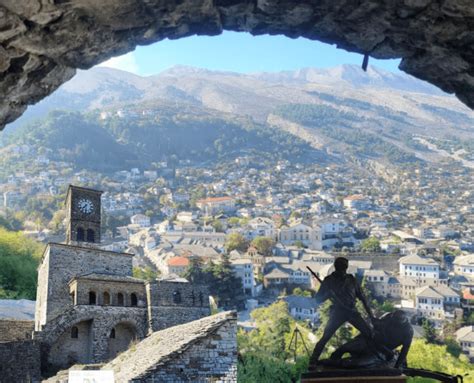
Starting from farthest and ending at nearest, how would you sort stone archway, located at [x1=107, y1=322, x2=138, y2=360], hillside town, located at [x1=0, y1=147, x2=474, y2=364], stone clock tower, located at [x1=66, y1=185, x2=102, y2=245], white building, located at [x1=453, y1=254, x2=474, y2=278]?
white building, located at [x1=453, y1=254, x2=474, y2=278] < hillside town, located at [x1=0, y1=147, x2=474, y2=364] < stone clock tower, located at [x1=66, y1=185, x2=102, y2=245] < stone archway, located at [x1=107, y1=322, x2=138, y2=360]

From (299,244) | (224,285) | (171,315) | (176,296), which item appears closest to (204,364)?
(171,315)

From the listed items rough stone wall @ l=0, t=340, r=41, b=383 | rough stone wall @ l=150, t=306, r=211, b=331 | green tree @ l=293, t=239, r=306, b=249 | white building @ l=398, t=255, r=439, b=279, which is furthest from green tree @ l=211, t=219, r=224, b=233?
rough stone wall @ l=0, t=340, r=41, b=383

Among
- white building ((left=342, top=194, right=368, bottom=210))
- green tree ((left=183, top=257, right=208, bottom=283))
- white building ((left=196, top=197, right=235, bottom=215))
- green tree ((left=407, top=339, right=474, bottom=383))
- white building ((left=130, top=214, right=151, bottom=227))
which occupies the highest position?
white building ((left=342, top=194, right=368, bottom=210))

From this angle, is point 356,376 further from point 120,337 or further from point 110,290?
point 120,337

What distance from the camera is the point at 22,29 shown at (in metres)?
6.26

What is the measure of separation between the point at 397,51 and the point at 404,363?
13.9ft

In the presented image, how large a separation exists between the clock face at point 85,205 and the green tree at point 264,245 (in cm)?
7463

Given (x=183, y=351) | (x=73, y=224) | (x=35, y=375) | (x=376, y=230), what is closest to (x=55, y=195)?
(x=376, y=230)

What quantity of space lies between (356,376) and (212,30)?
4.99 metres

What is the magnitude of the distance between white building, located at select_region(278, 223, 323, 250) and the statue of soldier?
114 meters

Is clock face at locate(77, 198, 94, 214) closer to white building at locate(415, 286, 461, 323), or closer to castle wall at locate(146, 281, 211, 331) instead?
castle wall at locate(146, 281, 211, 331)

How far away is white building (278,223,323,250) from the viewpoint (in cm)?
12222

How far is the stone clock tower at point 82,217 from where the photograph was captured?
32.2 m

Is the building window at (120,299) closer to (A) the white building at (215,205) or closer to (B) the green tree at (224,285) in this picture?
(B) the green tree at (224,285)
